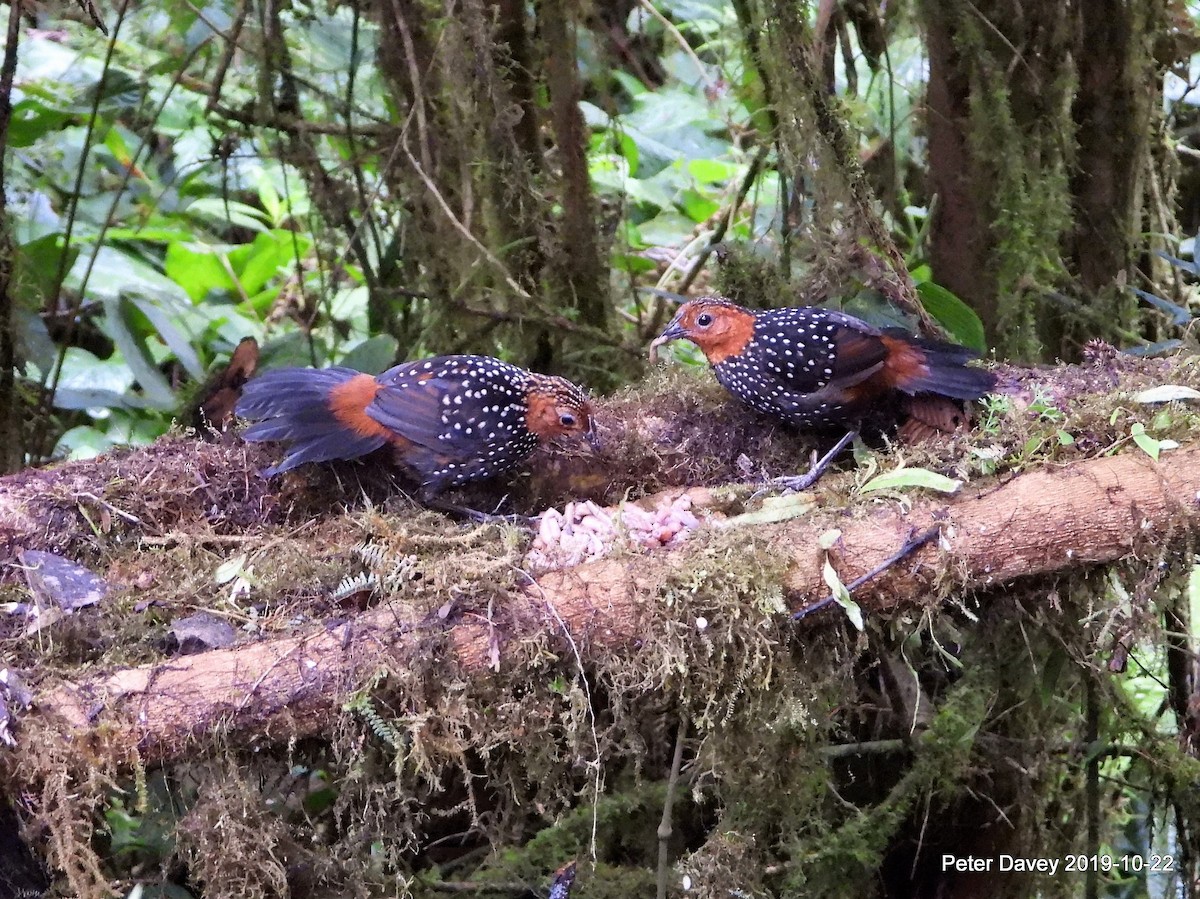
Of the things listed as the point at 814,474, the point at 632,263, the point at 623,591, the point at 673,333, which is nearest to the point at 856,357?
the point at 814,474

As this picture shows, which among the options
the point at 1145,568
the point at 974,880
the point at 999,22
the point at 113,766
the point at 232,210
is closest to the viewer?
the point at 113,766

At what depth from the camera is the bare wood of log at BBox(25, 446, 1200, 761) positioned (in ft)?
6.16

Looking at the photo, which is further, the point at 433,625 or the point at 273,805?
the point at 273,805

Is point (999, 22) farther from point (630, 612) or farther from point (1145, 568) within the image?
point (630, 612)

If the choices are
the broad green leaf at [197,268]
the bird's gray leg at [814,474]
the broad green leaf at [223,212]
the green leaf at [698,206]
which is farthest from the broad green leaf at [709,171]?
the bird's gray leg at [814,474]

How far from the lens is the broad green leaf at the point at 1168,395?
246 cm

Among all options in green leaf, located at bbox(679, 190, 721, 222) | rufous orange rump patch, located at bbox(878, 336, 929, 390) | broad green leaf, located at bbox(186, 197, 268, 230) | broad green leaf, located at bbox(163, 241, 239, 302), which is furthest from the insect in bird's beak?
broad green leaf, located at bbox(186, 197, 268, 230)

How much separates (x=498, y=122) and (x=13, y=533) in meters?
1.99

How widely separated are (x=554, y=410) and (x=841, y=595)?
1.05 metres

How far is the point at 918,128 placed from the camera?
15.0ft

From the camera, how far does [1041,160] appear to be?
376cm

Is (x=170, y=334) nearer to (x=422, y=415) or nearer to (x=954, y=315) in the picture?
(x=422, y=415)

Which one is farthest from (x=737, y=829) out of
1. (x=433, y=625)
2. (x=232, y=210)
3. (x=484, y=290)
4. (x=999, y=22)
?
(x=232, y=210)

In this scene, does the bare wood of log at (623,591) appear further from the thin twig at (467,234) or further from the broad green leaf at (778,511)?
the thin twig at (467,234)
